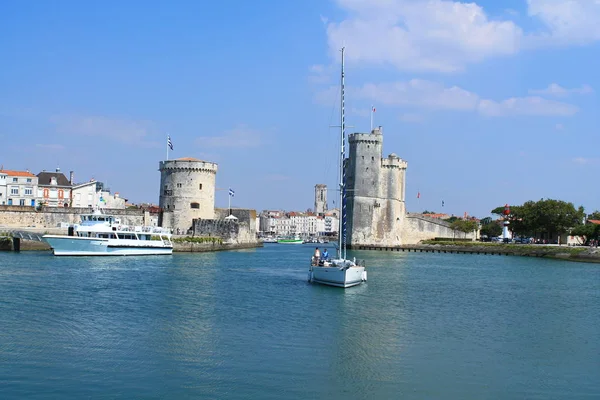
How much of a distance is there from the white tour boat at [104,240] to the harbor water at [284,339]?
1000 cm

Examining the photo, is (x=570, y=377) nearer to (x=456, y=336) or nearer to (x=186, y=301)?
(x=456, y=336)

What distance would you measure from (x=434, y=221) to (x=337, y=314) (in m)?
56.5

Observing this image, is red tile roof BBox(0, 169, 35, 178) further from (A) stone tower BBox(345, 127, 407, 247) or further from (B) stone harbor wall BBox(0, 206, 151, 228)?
(A) stone tower BBox(345, 127, 407, 247)

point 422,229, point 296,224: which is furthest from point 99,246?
point 296,224

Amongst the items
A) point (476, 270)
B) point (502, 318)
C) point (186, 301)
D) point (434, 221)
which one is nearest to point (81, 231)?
point (186, 301)

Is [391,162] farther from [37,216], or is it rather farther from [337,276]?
[337,276]

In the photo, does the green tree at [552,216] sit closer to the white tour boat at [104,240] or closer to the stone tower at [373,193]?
the stone tower at [373,193]

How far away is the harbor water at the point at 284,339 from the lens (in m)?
13.4

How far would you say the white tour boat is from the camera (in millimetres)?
41938

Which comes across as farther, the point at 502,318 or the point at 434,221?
the point at 434,221

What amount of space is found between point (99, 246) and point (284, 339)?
2796cm

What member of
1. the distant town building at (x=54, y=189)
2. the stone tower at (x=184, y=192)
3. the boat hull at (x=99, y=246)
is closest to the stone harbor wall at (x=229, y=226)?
the stone tower at (x=184, y=192)

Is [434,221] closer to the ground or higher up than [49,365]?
higher up

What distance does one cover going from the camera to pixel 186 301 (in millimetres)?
24156
